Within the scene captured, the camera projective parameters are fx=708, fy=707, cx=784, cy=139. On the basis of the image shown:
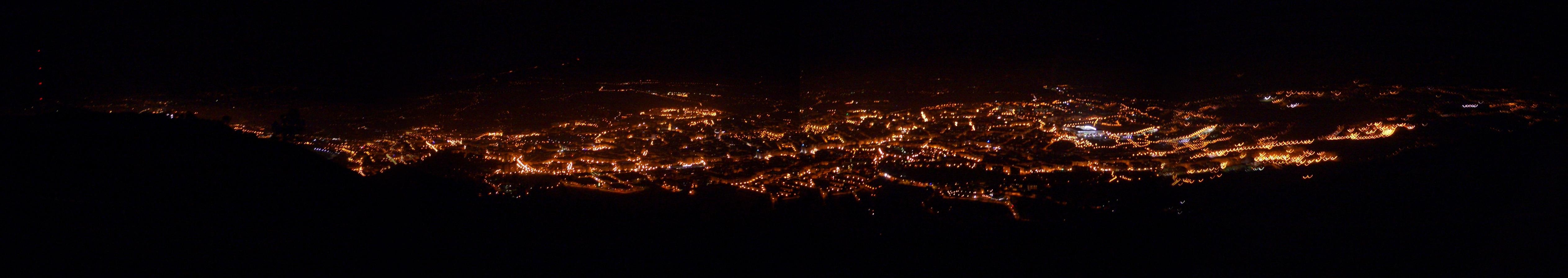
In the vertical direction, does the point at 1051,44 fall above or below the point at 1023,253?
above

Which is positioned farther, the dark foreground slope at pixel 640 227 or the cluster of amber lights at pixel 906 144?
the cluster of amber lights at pixel 906 144

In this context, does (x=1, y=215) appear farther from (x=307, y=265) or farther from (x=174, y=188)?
(x=307, y=265)

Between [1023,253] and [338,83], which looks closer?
[1023,253]

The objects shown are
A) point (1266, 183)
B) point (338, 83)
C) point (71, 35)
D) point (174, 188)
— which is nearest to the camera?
point (174, 188)

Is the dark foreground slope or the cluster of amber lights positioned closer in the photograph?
the dark foreground slope

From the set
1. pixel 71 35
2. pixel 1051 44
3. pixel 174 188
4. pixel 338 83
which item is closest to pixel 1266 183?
pixel 1051 44

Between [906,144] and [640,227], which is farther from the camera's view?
[906,144]

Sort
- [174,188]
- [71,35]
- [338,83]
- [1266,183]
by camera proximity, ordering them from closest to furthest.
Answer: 1. [174,188]
2. [1266,183]
3. [71,35]
4. [338,83]
